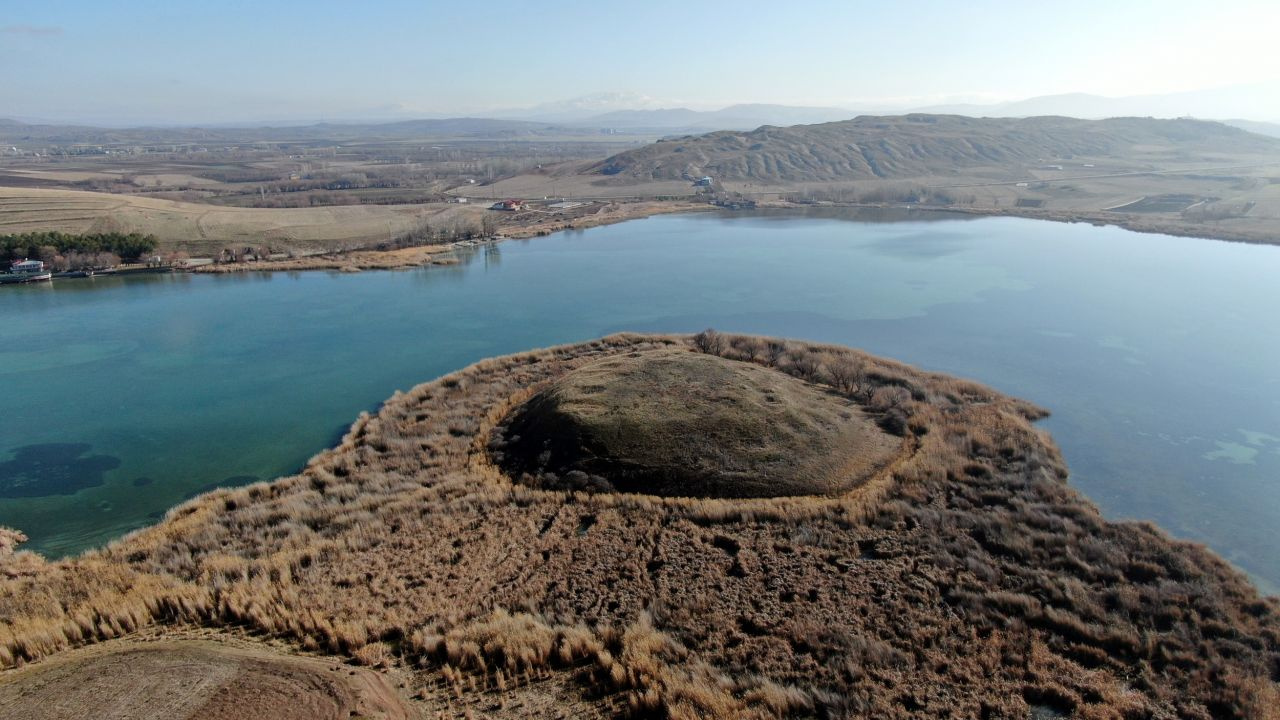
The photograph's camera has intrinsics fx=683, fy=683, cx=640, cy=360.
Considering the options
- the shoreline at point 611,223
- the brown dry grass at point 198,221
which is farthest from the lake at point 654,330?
the brown dry grass at point 198,221

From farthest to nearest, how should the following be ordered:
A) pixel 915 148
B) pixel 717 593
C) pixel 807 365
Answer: pixel 915 148, pixel 807 365, pixel 717 593

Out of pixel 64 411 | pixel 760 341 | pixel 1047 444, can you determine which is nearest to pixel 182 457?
pixel 64 411

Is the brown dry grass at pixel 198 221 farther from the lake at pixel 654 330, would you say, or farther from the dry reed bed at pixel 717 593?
the dry reed bed at pixel 717 593

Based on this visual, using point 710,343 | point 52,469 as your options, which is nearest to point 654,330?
point 710,343

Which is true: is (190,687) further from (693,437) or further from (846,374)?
(846,374)

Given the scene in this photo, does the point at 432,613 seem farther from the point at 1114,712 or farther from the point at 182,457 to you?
the point at 182,457
